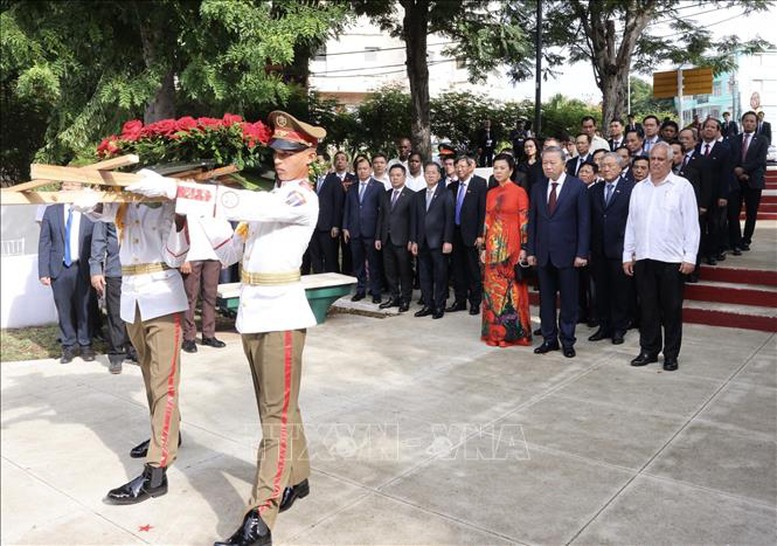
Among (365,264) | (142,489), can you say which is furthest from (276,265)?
(365,264)

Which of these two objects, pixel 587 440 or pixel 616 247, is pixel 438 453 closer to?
pixel 587 440

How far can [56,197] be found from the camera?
7.06 feet

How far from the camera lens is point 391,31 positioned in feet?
42.2

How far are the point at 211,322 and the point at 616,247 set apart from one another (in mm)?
3844

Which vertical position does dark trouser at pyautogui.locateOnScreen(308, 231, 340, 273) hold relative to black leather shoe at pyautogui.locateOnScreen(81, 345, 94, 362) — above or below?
above

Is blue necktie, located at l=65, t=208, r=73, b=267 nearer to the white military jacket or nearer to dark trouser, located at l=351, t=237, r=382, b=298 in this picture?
the white military jacket

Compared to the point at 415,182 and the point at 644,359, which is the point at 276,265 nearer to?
the point at 644,359

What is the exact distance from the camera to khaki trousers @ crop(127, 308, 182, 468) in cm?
347

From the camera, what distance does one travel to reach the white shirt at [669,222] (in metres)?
5.56

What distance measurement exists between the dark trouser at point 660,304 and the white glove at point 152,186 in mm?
4414

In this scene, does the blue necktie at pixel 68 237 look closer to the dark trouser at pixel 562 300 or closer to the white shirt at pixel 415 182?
the dark trouser at pixel 562 300

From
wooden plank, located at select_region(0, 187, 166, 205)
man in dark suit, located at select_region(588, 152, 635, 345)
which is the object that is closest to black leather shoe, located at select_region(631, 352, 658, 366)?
man in dark suit, located at select_region(588, 152, 635, 345)

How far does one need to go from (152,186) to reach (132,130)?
20 cm

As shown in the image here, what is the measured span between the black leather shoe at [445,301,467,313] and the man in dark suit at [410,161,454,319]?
0.23m
